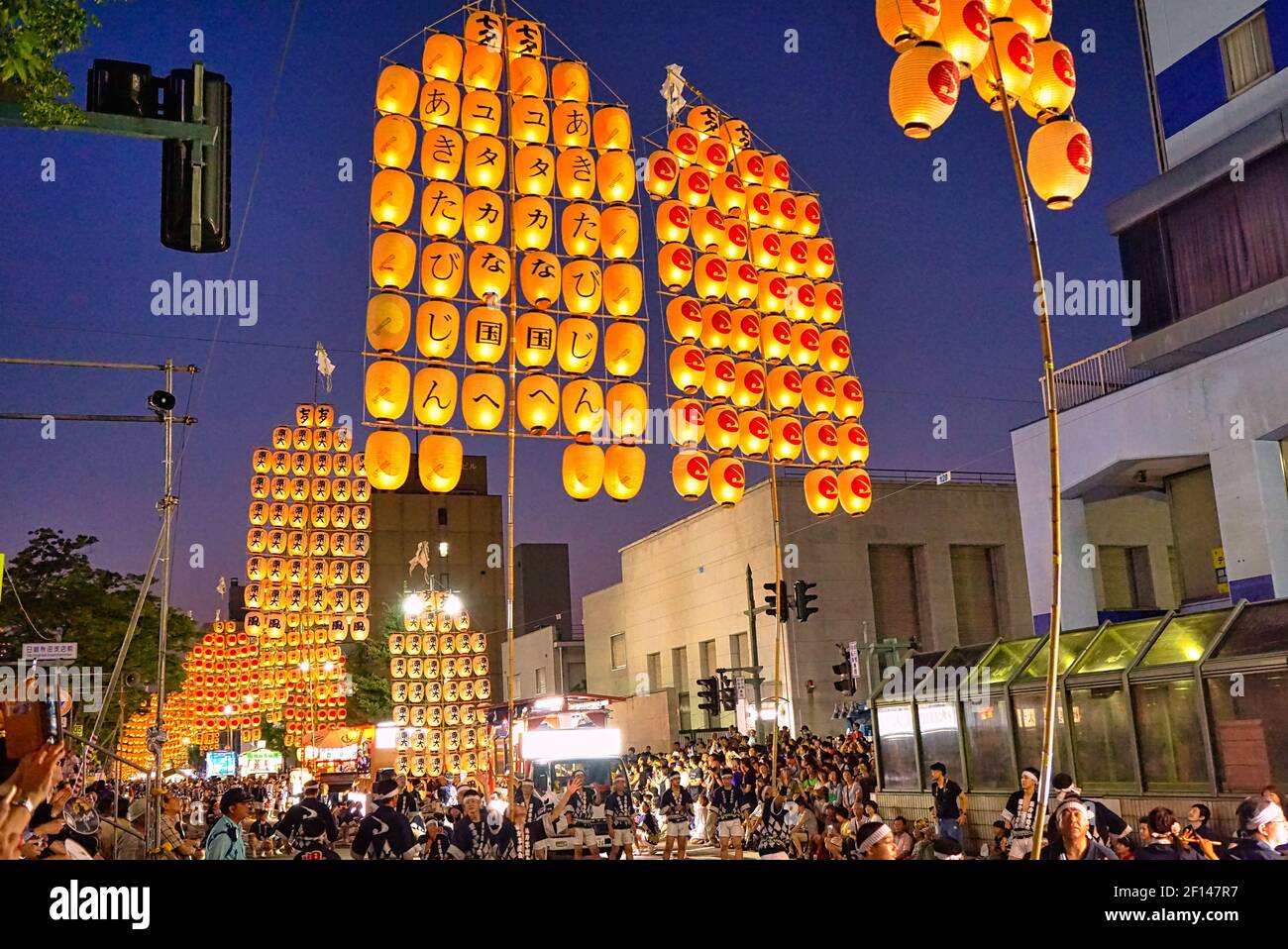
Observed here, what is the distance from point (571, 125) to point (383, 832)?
13541 mm

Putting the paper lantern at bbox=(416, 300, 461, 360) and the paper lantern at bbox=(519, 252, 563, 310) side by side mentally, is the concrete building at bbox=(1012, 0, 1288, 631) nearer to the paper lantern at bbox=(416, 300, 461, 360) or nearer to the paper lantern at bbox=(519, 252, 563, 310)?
the paper lantern at bbox=(519, 252, 563, 310)

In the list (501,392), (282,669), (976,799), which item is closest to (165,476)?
Result: (501,392)

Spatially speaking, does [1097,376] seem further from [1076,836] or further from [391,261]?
[1076,836]

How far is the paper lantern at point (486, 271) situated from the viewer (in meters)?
18.3

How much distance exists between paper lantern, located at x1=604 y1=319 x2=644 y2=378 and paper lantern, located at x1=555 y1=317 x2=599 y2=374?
37 cm

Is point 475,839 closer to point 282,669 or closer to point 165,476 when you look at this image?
point 165,476

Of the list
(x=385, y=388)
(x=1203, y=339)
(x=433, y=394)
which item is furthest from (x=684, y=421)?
(x=1203, y=339)

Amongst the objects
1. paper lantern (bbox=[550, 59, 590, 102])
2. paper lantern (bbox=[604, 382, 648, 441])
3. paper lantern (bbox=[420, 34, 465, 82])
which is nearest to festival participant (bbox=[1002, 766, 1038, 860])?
paper lantern (bbox=[604, 382, 648, 441])

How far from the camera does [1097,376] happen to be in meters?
23.6

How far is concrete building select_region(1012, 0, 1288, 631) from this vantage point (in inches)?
757

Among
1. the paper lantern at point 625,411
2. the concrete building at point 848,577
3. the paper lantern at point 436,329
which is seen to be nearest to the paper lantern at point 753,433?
the paper lantern at point 625,411

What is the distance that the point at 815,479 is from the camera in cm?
2152

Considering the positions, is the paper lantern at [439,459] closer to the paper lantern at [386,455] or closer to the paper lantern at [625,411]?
the paper lantern at [386,455]

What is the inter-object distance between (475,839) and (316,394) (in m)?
35.8
